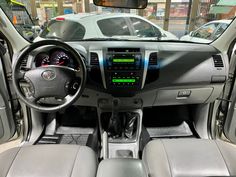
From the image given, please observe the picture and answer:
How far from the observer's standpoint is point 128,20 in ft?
9.24

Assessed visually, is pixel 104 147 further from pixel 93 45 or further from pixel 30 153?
pixel 93 45

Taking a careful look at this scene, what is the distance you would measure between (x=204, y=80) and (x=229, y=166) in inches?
30.0

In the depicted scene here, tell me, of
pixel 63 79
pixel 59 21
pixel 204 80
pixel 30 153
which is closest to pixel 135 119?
pixel 204 80

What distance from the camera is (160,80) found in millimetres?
1745

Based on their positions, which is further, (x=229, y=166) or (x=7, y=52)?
(x=7, y=52)

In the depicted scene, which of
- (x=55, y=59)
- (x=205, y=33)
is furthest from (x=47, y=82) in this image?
(x=205, y=33)

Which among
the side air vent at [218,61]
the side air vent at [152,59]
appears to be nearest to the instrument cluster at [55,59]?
the side air vent at [152,59]

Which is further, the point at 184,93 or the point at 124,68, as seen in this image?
the point at 184,93

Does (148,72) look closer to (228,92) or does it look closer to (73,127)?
(228,92)

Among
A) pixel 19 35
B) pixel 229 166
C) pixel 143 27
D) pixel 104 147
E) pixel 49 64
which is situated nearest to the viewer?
pixel 229 166

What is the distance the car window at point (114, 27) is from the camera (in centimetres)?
239

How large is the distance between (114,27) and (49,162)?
1.80 meters

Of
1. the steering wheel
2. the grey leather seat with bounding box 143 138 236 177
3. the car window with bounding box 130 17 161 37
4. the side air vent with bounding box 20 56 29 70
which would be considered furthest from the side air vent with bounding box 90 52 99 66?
the car window with bounding box 130 17 161 37

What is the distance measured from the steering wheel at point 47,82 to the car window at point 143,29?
4.14 feet
